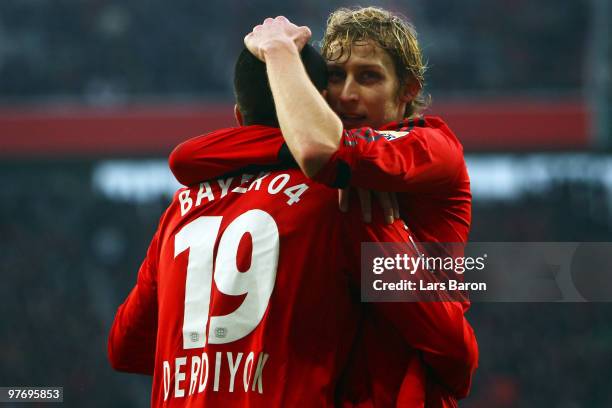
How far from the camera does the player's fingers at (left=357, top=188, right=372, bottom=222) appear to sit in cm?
173

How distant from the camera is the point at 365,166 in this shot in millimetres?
1680

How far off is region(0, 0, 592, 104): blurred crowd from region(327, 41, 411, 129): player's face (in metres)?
10.3

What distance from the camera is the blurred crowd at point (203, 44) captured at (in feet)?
41.1

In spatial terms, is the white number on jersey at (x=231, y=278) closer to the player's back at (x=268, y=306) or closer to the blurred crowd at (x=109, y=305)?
the player's back at (x=268, y=306)

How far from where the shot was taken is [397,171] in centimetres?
169

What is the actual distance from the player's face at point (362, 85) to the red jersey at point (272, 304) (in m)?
0.30

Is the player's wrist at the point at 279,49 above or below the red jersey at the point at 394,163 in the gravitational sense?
above

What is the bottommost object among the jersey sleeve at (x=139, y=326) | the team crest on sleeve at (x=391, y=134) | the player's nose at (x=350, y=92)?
the jersey sleeve at (x=139, y=326)

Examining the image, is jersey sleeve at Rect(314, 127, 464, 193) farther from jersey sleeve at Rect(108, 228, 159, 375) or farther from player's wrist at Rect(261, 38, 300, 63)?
jersey sleeve at Rect(108, 228, 159, 375)

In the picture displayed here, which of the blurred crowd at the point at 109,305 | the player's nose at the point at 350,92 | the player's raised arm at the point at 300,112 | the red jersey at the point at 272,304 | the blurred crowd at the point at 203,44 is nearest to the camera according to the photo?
the player's raised arm at the point at 300,112

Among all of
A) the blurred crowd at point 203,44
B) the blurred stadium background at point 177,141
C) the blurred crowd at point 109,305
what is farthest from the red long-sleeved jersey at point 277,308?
the blurred crowd at point 203,44

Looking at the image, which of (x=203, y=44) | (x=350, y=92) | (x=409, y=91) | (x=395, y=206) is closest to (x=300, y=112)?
(x=395, y=206)

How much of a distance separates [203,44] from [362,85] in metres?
11.3

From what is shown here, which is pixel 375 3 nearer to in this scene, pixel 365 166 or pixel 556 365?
pixel 556 365
